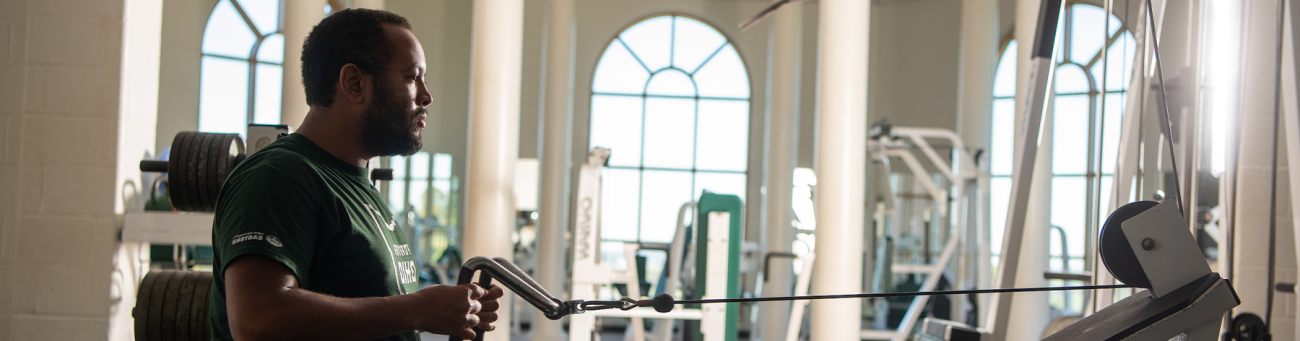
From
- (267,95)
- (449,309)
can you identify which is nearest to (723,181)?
(267,95)

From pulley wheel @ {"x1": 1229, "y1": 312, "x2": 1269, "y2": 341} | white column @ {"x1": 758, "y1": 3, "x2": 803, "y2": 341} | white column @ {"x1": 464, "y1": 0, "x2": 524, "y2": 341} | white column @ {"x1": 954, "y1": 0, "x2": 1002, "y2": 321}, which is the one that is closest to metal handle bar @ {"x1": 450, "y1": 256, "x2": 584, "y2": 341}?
pulley wheel @ {"x1": 1229, "y1": 312, "x2": 1269, "y2": 341}

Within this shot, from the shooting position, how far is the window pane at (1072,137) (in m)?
9.56

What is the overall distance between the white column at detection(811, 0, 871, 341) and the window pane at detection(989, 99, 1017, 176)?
5.47m

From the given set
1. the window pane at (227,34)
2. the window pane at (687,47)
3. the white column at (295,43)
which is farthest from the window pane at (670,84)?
the white column at (295,43)

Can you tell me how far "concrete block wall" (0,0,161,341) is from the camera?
10.7 ft

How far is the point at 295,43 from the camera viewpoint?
5.53m

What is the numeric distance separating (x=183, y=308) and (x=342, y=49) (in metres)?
2.21

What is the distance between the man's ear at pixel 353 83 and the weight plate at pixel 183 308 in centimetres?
215

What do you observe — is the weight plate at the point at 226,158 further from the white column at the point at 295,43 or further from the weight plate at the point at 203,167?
the white column at the point at 295,43

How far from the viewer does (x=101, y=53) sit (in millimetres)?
3291

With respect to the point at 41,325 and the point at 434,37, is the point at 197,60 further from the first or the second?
the point at 41,325

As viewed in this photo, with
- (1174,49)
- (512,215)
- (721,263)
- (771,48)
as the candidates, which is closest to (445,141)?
(771,48)

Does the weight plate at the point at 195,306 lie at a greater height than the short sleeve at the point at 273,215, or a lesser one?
lesser

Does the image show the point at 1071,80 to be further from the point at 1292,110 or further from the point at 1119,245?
the point at 1119,245
